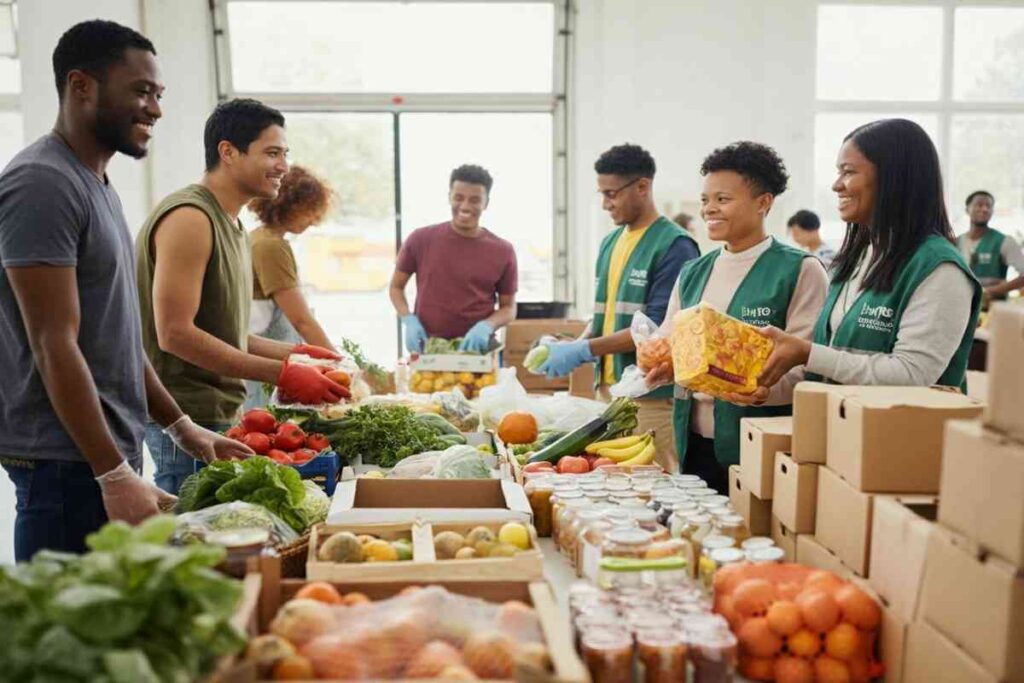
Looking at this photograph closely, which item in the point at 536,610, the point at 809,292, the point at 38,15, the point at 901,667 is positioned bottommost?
the point at 901,667

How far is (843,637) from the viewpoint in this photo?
158cm

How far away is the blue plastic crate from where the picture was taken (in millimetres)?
2715

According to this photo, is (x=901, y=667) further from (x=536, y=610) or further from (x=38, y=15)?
(x=38, y=15)

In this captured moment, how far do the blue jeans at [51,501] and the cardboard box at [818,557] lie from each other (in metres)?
1.62

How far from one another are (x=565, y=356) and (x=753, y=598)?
2.54 meters

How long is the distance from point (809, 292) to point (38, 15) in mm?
4754

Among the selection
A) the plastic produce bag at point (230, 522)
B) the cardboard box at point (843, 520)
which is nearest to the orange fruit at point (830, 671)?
the cardboard box at point (843, 520)

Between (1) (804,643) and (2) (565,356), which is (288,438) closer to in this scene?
(2) (565,356)

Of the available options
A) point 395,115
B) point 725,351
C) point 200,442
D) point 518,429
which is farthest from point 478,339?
point 395,115

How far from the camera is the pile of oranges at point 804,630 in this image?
61.9 inches

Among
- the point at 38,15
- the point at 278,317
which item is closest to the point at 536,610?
the point at 278,317

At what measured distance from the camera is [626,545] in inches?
69.4

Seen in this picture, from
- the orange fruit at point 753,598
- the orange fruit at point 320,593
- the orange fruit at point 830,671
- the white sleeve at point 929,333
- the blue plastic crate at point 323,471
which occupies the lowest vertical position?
the orange fruit at point 830,671

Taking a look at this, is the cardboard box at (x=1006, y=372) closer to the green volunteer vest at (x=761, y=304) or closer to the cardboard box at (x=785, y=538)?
the cardboard box at (x=785, y=538)
